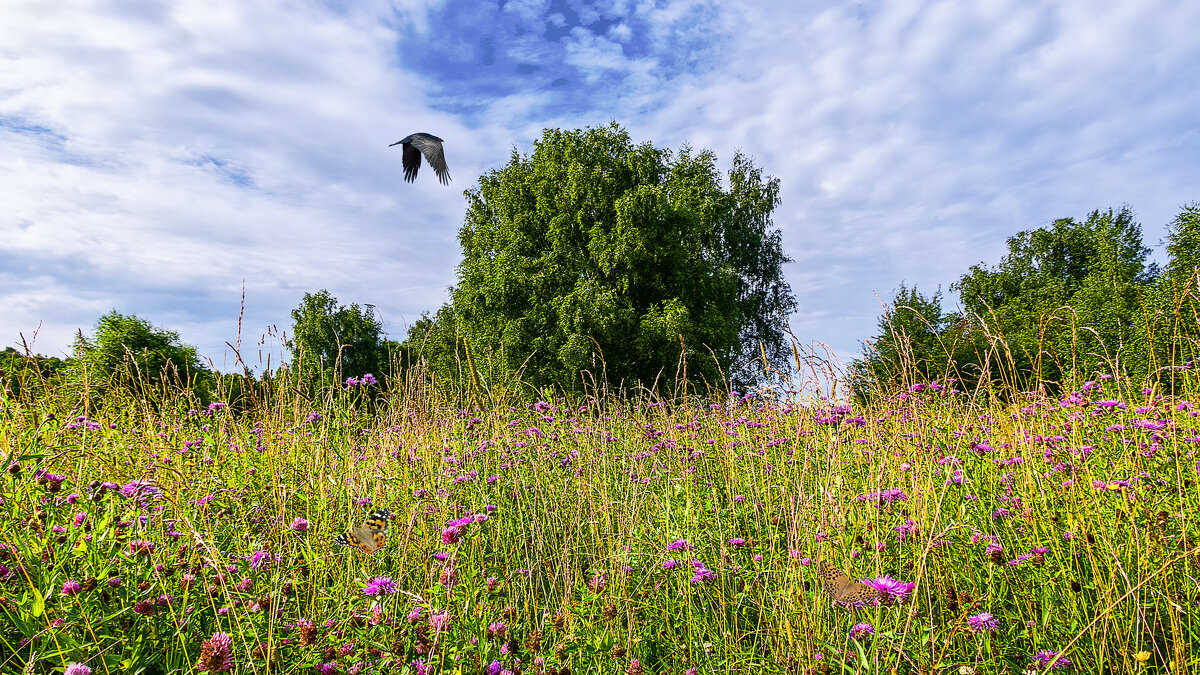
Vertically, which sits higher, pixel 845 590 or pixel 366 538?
pixel 366 538

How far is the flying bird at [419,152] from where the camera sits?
26.2ft

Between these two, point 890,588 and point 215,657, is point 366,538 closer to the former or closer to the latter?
point 215,657

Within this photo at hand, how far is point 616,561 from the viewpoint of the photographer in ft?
8.39

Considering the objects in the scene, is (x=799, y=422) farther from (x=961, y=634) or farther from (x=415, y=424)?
(x=415, y=424)

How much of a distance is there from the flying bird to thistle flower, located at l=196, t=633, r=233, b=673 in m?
7.10

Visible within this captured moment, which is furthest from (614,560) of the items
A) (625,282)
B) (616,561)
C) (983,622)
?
(625,282)

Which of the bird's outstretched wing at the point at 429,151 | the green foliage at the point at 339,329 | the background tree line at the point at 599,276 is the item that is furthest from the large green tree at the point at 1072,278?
the green foliage at the point at 339,329

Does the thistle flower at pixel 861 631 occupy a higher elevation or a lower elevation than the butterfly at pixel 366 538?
lower

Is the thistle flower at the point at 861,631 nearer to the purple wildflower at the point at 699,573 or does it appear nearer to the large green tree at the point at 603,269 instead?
the purple wildflower at the point at 699,573

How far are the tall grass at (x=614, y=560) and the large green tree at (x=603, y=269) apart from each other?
1347cm

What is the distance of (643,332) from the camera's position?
18297mm

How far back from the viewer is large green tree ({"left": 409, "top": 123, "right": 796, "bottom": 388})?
18594 mm

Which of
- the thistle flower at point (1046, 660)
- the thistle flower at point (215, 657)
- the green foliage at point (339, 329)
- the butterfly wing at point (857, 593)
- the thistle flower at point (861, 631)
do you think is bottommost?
Result: the thistle flower at point (1046, 660)

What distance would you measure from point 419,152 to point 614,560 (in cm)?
726
